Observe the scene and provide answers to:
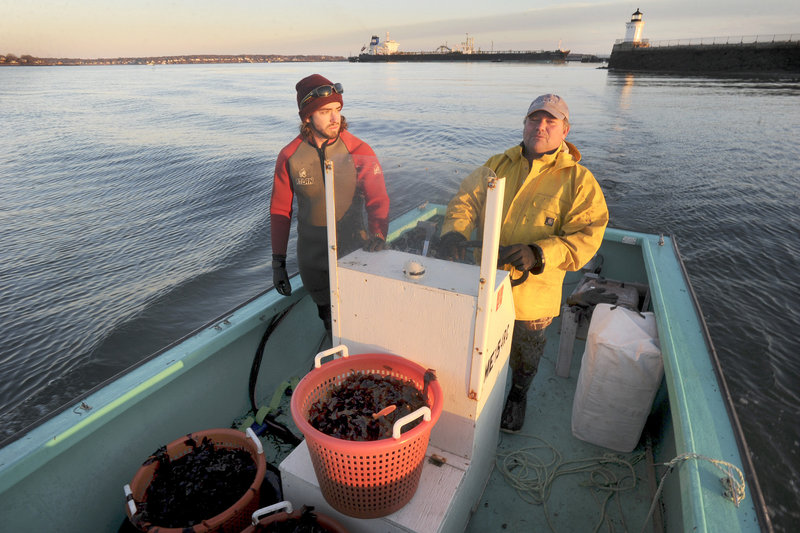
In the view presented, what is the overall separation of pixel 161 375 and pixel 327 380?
3.32ft

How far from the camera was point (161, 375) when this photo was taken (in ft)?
6.87

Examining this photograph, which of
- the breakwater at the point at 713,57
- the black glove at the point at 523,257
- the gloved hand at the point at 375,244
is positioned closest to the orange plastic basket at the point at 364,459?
the gloved hand at the point at 375,244

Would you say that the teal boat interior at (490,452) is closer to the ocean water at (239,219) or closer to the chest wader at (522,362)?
the chest wader at (522,362)

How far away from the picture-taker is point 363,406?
161cm

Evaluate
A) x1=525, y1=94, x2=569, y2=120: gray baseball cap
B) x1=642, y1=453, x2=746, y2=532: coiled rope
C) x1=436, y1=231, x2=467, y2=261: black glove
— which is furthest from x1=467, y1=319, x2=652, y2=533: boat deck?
x1=525, y1=94, x2=569, y2=120: gray baseball cap

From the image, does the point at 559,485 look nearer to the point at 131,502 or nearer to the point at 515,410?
the point at 515,410

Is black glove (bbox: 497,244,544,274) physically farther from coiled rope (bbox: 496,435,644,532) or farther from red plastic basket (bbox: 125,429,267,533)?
red plastic basket (bbox: 125,429,267,533)

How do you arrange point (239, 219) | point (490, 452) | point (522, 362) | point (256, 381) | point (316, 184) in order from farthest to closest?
point (239, 219) → point (256, 381) → point (316, 184) → point (522, 362) → point (490, 452)

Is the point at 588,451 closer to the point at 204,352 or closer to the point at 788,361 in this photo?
the point at 204,352

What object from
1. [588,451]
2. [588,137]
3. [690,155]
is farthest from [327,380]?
[588,137]

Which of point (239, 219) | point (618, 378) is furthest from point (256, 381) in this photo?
point (239, 219)

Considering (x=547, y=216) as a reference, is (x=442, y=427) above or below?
below

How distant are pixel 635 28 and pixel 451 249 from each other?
81.0 metres

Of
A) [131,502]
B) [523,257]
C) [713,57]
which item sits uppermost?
[713,57]
